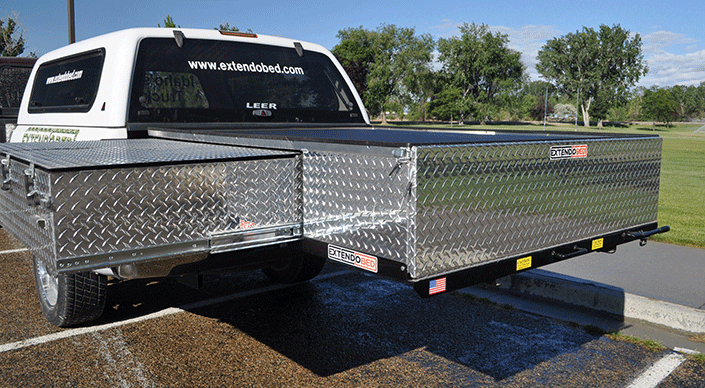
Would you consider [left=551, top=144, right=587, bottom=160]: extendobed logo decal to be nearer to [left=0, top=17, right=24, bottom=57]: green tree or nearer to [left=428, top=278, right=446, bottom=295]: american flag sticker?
[left=428, top=278, right=446, bottom=295]: american flag sticker

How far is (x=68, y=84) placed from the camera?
577 cm

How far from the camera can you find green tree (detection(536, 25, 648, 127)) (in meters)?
94.1

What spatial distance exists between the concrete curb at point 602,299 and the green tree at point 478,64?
91.0m

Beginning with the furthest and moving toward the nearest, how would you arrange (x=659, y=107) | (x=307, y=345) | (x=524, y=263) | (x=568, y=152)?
(x=659, y=107), (x=307, y=345), (x=568, y=152), (x=524, y=263)

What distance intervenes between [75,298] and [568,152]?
3.40 meters

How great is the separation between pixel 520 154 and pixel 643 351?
6.84 ft

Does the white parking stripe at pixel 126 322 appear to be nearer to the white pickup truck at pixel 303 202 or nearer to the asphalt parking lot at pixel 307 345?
the asphalt parking lot at pixel 307 345

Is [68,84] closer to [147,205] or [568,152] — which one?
[147,205]

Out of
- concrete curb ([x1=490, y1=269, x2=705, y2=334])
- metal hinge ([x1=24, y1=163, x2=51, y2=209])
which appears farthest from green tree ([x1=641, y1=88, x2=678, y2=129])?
metal hinge ([x1=24, y1=163, x2=51, y2=209])

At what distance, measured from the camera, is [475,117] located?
317 feet

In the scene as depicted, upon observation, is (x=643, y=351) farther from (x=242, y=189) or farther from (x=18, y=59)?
(x=18, y=59)

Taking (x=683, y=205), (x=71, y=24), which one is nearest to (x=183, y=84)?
(x=683, y=205)

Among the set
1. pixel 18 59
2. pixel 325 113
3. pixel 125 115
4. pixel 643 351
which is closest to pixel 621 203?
pixel 643 351

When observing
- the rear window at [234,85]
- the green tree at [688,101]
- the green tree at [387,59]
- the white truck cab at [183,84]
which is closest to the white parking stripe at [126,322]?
the white truck cab at [183,84]
